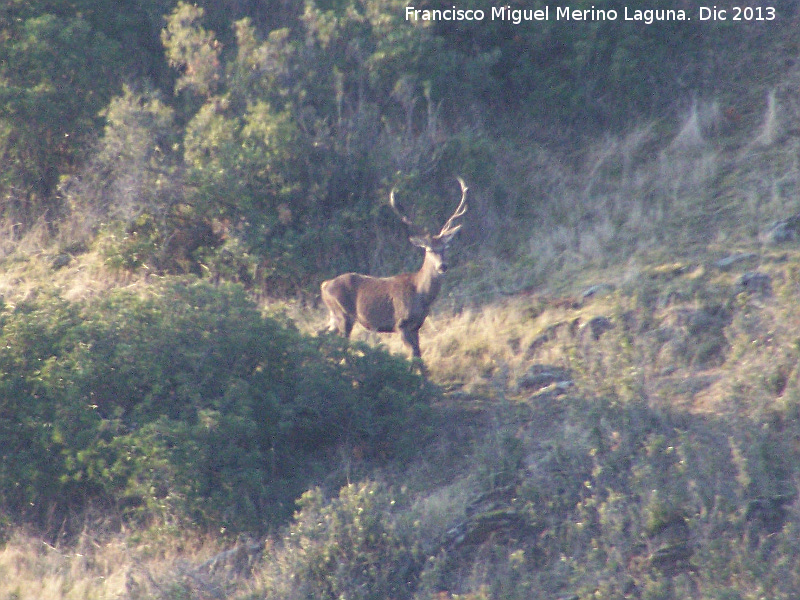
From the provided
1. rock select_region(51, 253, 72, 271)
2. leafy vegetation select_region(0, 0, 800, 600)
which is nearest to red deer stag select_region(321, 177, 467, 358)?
leafy vegetation select_region(0, 0, 800, 600)

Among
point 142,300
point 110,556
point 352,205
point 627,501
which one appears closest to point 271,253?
point 352,205

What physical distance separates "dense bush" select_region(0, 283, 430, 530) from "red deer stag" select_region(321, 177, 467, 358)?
63.3 inches

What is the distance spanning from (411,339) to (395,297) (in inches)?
21.5

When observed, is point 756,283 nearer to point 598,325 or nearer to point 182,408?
point 598,325

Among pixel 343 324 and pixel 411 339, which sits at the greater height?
A: pixel 343 324

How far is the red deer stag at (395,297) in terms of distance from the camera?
1137 centimetres

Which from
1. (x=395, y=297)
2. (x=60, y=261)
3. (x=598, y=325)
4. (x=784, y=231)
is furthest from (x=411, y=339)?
(x=60, y=261)

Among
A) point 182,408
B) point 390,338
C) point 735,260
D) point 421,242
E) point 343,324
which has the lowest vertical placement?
point 182,408

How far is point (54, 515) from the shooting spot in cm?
873

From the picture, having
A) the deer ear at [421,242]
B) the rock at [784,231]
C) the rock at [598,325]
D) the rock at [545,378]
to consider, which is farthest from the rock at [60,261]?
the rock at [784,231]

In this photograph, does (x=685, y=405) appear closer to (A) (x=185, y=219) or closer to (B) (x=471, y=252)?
(B) (x=471, y=252)

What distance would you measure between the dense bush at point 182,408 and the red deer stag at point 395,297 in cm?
161

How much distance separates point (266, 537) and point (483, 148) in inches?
323

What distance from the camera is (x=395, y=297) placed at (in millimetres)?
11500
